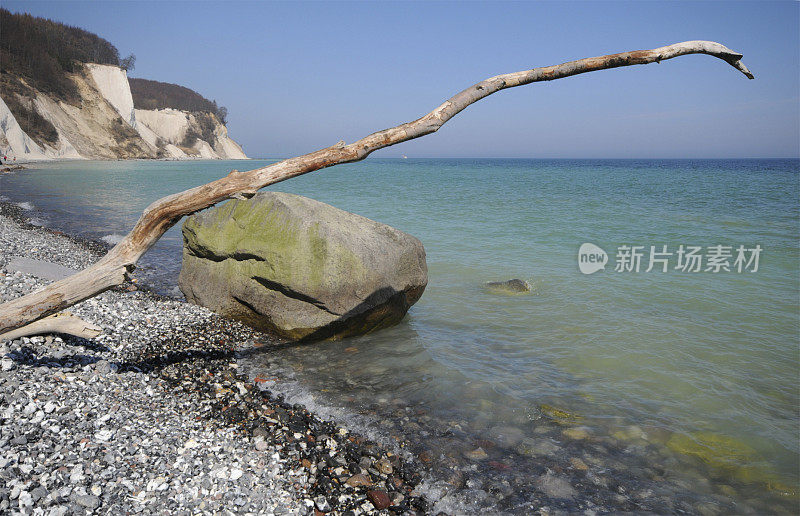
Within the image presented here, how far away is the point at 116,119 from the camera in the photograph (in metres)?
82.4

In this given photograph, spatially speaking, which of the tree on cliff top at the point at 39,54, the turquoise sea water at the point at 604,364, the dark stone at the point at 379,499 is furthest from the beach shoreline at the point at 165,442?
the tree on cliff top at the point at 39,54

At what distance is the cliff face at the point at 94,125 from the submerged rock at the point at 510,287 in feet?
211

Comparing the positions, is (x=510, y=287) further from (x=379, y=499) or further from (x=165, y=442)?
(x=165, y=442)

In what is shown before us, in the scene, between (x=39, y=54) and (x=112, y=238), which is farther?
(x=39, y=54)

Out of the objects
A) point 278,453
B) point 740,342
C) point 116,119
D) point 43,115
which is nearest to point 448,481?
point 278,453

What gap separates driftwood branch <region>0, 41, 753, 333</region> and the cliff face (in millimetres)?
64326

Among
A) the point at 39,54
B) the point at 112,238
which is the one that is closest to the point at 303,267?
the point at 112,238

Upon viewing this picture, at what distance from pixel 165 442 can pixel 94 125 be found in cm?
8995

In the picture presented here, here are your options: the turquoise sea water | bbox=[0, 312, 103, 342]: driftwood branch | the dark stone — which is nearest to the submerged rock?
the turquoise sea water

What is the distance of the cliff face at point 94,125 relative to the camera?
59.2m

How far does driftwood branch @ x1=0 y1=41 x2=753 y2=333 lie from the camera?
4871 millimetres

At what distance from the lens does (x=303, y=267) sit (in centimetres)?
693

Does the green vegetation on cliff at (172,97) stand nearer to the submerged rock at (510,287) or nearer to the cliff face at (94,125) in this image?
the cliff face at (94,125)

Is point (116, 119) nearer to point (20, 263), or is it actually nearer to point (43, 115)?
point (43, 115)
